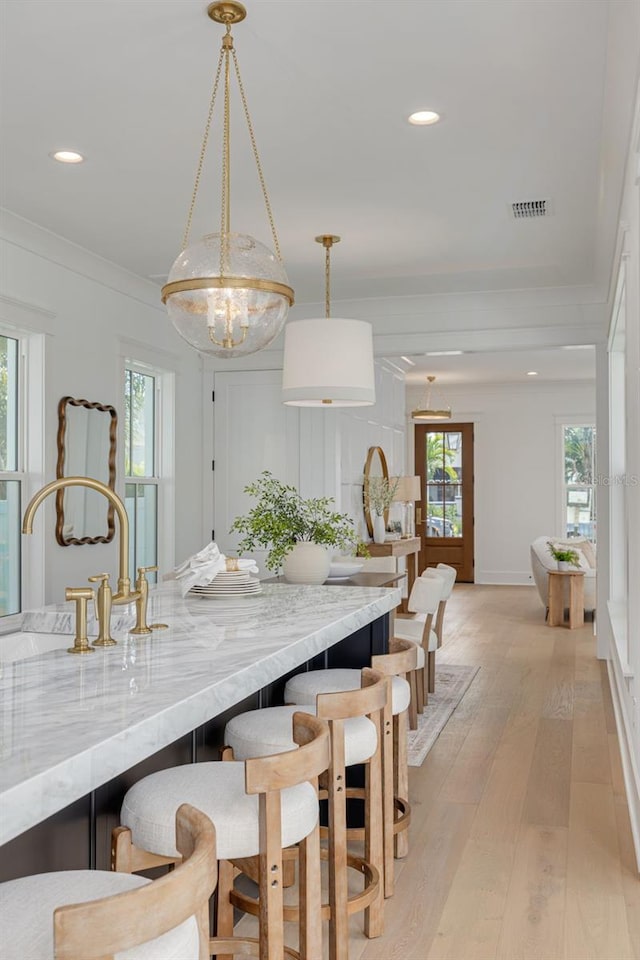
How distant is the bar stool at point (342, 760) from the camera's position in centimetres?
223

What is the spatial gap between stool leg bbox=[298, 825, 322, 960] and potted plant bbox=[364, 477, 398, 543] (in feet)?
19.3

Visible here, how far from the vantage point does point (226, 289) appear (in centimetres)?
274

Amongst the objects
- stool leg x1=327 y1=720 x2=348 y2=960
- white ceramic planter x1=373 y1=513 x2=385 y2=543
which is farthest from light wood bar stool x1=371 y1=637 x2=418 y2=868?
white ceramic planter x1=373 y1=513 x2=385 y2=543

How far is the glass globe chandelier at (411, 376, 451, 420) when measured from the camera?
11.2 m

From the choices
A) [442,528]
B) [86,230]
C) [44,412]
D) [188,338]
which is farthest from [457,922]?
[442,528]

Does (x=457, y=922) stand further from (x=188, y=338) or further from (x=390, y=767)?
(x=188, y=338)

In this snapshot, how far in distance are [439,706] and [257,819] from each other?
3.78m

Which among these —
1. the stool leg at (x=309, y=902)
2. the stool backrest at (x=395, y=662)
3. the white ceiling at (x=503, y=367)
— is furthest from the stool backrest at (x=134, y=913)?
the white ceiling at (x=503, y=367)

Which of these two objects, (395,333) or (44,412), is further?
(395,333)

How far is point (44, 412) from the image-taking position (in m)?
5.07

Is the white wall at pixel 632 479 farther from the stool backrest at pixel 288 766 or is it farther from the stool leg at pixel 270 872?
the stool leg at pixel 270 872

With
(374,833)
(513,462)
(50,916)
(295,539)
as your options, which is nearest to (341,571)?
(295,539)

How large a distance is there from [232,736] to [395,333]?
15.7ft

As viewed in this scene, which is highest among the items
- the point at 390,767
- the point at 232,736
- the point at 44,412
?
the point at 44,412
